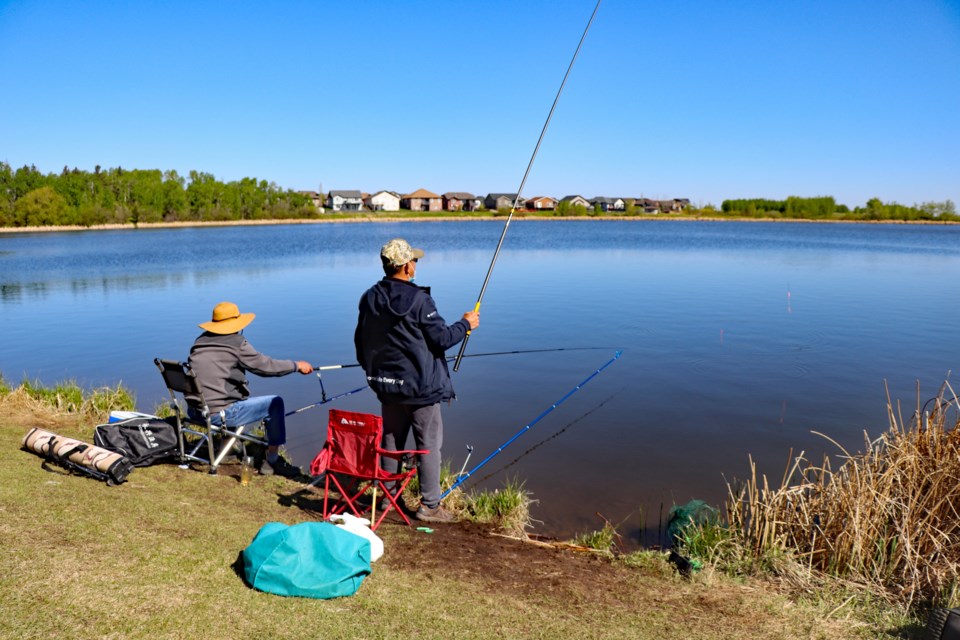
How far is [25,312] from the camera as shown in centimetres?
1858

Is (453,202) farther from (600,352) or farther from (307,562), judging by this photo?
(307,562)

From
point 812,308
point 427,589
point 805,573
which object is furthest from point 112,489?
point 812,308

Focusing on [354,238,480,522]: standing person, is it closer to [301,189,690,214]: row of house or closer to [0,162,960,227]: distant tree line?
[0,162,960,227]: distant tree line

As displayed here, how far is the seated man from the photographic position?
6.05m

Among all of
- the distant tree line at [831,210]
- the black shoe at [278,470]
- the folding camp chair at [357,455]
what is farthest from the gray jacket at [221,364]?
the distant tree line at [831,210]

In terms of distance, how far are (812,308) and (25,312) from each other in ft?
68.8

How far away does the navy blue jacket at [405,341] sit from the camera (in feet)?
16.4

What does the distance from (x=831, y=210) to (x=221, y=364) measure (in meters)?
131

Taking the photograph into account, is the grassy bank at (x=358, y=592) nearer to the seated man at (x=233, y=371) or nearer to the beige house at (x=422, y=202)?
the seated man at (x=233, y=371)

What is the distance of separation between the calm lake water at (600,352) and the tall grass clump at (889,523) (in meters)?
1.61

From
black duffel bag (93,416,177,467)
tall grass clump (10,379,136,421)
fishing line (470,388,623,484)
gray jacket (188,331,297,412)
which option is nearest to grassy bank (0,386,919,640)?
black duffel bag (93,416,177,467)

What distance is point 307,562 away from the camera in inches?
156

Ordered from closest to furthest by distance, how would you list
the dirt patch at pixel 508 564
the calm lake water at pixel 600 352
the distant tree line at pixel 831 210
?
the dirt patch at pixel 508 564 → the calm lake water at pixel 600 352 → the distant tree line at pixel 831 210

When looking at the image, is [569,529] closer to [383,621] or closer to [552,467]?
[552,467]
